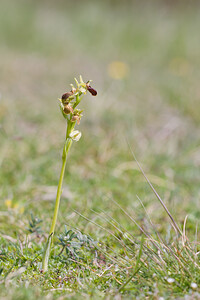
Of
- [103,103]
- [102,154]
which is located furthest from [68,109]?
[103,103]

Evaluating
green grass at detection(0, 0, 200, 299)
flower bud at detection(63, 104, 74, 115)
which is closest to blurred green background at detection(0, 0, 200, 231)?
green grass at detection(0, 0, 200, 299)

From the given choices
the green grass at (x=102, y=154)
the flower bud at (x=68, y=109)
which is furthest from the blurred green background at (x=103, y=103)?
the flower bud at (x=68, y=109)

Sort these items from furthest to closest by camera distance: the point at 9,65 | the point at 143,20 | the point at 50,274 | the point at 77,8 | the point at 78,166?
the point at 77,8
the point at 143,20
the point at 9,65
the point at 78,166
the point at 50,274

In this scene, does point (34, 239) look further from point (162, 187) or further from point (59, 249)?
point (162, 187)

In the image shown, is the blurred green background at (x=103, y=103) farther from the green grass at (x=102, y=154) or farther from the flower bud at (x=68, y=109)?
the flower bud at (x=68, y=109)

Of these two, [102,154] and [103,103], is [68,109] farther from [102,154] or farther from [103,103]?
[103,103]

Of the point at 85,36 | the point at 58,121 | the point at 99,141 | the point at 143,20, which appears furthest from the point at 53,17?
the point at 99,141

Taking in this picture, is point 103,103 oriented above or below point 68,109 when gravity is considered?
above
